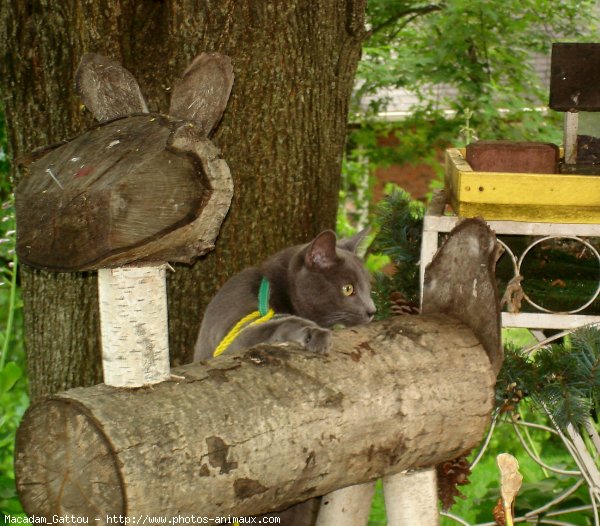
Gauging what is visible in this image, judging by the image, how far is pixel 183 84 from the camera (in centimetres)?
160

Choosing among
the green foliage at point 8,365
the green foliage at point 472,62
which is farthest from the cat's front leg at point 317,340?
the green foliage at point 472,62

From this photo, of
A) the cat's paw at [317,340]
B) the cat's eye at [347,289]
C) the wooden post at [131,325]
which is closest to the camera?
the wooden post at [131,325]

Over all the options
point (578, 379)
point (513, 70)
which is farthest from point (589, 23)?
point (578, 379)

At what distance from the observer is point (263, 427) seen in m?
1.57

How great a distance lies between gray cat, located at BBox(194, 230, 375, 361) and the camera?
214cm

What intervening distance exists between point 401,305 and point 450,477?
50cm

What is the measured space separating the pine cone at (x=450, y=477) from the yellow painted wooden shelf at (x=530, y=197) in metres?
0.67

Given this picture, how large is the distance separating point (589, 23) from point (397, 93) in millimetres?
2724

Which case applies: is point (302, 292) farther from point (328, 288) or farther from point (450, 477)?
point (450, 477)

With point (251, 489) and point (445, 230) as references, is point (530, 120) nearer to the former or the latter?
point (445, 230)

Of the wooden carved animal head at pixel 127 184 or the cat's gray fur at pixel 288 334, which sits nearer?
the wooden carved animal head at pixel 127 184

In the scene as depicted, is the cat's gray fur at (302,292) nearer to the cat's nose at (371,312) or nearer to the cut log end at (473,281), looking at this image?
the cat's nose at (371,312)

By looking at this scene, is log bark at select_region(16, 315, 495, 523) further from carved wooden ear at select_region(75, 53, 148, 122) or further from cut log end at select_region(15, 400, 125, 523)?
carved wooden ear at select_region(75, 53, 148, 122)

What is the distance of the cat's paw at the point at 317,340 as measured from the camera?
1784mm
